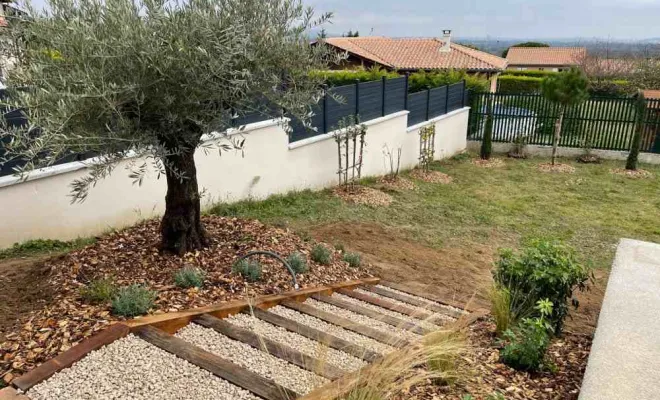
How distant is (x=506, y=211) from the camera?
9258mm

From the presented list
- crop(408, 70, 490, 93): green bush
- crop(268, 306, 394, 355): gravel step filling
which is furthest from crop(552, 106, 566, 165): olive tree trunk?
crop(268, 306, 394, 355): gravel step filling

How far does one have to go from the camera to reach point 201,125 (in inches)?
137

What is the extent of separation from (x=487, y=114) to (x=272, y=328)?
12.7 m

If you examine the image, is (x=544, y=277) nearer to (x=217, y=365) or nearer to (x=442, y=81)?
(x=217, y=365)

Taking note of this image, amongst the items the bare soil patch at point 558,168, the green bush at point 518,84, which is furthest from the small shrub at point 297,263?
the green bush at point 518,84

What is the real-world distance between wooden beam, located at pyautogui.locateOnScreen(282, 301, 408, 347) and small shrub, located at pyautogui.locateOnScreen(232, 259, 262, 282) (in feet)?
1.11

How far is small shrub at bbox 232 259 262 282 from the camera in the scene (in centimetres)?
418

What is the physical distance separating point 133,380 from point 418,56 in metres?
31.0

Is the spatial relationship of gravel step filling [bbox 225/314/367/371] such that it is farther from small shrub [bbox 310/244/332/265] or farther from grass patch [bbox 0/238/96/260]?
grass patch [bbox 0/238/96/260]

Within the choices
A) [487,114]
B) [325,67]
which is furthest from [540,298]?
[487,114]

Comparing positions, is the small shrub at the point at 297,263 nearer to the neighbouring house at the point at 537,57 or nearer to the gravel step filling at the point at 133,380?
the gravel step filling at the point at 133,380

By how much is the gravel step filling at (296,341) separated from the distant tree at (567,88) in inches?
458

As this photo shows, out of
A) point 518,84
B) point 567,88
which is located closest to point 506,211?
point 567,88

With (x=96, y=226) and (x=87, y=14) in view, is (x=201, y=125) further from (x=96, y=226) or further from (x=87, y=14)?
(x=96, y=226)
